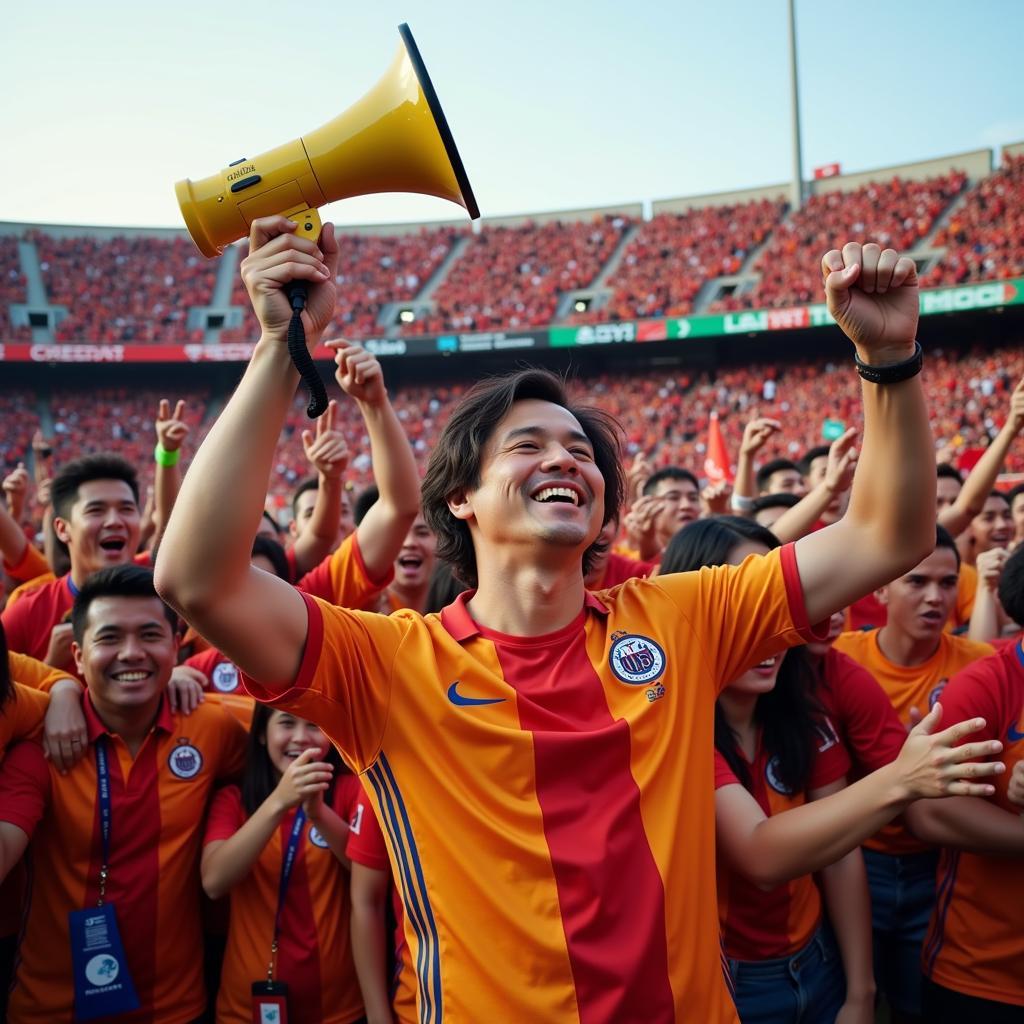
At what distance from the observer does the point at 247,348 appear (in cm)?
2889

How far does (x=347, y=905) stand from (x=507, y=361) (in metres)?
28.1

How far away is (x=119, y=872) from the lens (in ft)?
9.20

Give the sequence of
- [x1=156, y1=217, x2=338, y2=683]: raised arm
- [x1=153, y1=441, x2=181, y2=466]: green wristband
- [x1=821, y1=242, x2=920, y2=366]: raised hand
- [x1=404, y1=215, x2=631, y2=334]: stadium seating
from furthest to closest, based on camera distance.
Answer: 1. [x1=404, y1=215, x2=631, y2=334]: stadium seating
2. [x1=153, y1=441, x2=181, y2=466]: green wristband
3. [x1=821, y1=242, x2=920, y2=366]: raised hand
4. [x1=156, y1=217, x2=338, y2=683]: raised arm

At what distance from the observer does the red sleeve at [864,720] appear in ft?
9.14

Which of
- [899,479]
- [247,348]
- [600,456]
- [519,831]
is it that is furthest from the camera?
[247,348]

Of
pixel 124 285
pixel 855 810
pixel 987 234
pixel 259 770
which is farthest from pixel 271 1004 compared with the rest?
pixel 124 285

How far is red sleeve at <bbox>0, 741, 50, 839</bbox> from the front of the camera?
105 inches

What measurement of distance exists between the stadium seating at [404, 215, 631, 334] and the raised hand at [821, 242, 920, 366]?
28.1m

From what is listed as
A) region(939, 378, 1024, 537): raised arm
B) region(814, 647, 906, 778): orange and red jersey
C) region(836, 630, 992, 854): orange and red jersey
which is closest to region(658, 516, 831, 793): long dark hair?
region(814, 647, 906, 778): orange and red jersey

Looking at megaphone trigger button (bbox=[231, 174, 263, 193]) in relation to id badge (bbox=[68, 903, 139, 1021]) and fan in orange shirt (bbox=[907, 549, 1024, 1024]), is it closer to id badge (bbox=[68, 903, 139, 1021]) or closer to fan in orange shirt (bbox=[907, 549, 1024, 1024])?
id badge (bbox=[68, 903, 139, 1021])

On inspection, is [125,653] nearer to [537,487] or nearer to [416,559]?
[537,487]

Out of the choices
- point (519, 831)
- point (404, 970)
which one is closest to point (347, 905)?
point (404, 970)

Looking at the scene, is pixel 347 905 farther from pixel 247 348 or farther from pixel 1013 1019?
pixel 247 348

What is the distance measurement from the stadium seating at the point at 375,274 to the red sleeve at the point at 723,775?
29.6m
